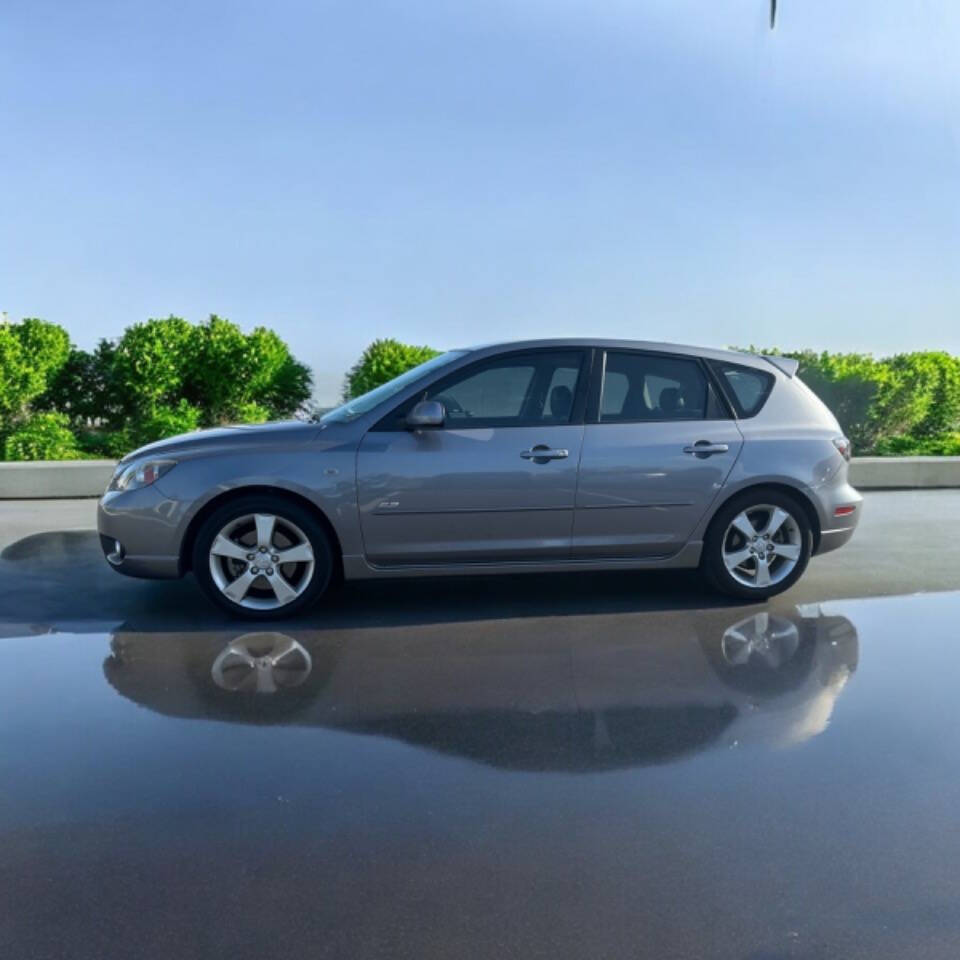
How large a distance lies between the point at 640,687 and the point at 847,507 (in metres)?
2.51

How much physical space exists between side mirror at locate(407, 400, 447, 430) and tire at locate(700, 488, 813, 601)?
1833 mm

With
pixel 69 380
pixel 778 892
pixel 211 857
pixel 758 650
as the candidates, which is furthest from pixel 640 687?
pixel 69 380

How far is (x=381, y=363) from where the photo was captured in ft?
48.6

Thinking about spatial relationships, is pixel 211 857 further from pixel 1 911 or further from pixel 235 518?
pixel 235 518

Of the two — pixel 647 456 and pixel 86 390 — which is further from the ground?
pixel 86 390

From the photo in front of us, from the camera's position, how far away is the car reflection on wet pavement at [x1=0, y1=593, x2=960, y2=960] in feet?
9.05

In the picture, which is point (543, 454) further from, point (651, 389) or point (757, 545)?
point (757, 545)

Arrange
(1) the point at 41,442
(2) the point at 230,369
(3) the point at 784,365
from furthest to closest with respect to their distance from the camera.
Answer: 1. (2) the point at 230,369
2. (1) the point at 41,442
3. (3) the point at 784,365

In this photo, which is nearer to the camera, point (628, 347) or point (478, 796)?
point (478, 796)

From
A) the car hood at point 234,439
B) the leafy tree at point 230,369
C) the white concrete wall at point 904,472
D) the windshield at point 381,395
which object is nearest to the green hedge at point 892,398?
the white concrete wall at point 904,472

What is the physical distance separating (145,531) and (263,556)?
70 cm

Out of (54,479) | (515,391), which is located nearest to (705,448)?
(515,391)

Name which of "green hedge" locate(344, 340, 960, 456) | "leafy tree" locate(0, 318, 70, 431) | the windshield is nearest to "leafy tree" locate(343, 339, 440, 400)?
"green hedge" locate(344, 340, 960, 456)

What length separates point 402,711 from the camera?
14.7 ft
